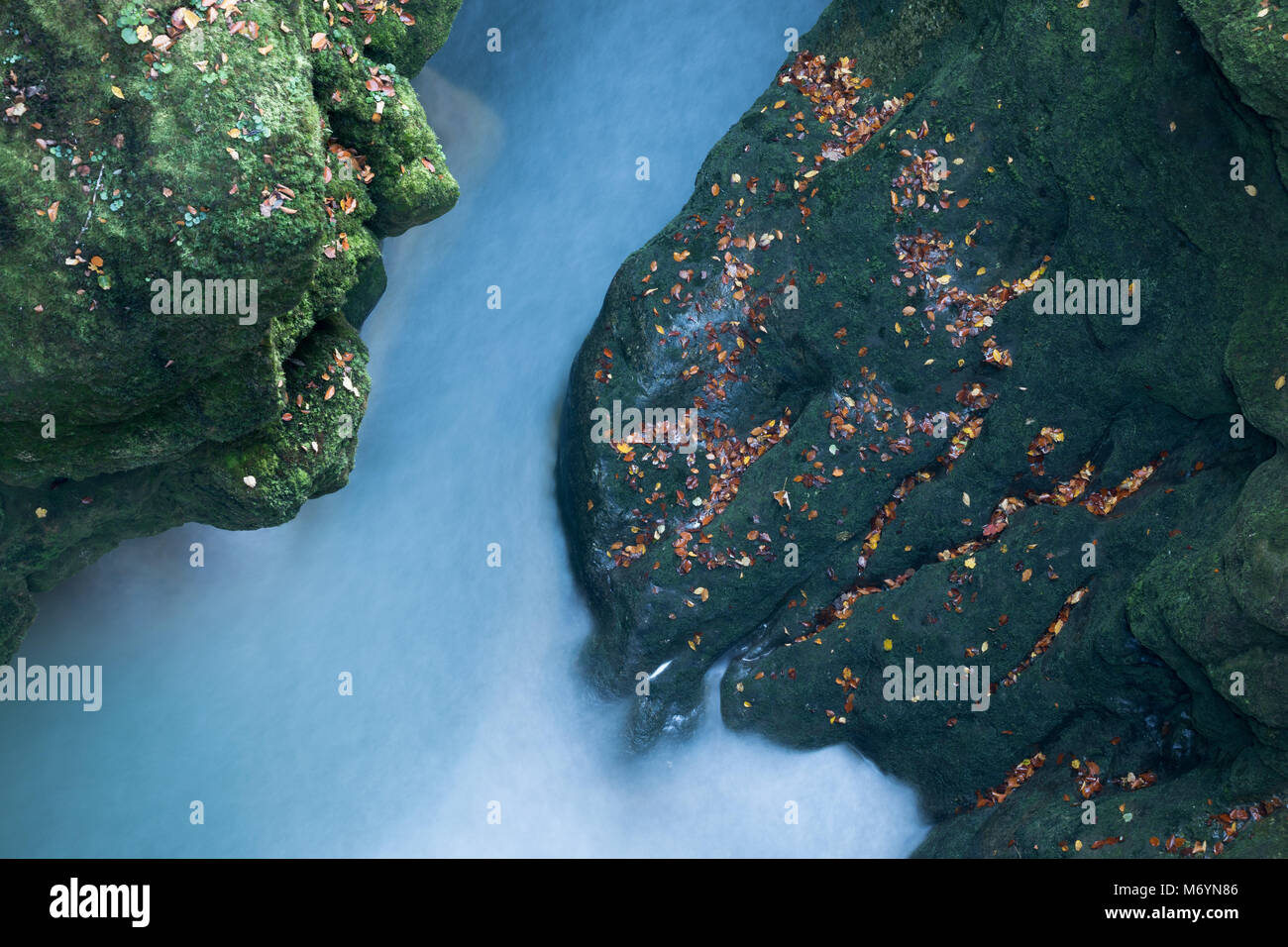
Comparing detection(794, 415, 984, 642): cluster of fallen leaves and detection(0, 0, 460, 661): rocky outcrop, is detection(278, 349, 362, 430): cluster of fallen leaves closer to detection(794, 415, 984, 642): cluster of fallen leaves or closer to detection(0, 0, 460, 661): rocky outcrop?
detection(0, 0, 460, 661): rocky outcrop

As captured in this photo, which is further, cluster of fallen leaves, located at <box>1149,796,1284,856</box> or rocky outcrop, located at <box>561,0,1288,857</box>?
rocky outcrop, located at <box>561,0,1288,857</box>

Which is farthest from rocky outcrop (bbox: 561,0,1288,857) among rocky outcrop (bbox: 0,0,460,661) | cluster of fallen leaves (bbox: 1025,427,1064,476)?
rocky outcrop (bbox: 0,0,460,661)

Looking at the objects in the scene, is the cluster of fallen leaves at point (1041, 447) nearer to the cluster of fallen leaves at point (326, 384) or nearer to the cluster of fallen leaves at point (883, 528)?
the cluster of fallen leaves at point (883, 528)

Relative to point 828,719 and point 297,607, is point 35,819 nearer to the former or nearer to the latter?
point 297,607

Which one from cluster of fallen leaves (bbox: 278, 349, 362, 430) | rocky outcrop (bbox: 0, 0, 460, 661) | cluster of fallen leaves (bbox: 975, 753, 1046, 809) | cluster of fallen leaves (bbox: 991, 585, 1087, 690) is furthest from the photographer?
cluster of fallen leaves (bbox: 975, 753, 1046, 809)

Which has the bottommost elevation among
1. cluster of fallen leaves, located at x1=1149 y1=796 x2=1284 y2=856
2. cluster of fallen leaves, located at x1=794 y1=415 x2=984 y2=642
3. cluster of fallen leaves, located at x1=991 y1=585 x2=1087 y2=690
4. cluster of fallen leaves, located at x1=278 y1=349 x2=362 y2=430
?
cluster of fallen leaves, located at x1=1149 y1=796 x2=1284 y2=856

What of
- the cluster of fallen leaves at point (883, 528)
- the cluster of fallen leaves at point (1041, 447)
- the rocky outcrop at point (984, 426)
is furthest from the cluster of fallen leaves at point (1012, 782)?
the cluster of fallen leaves at point (1041, 447)
